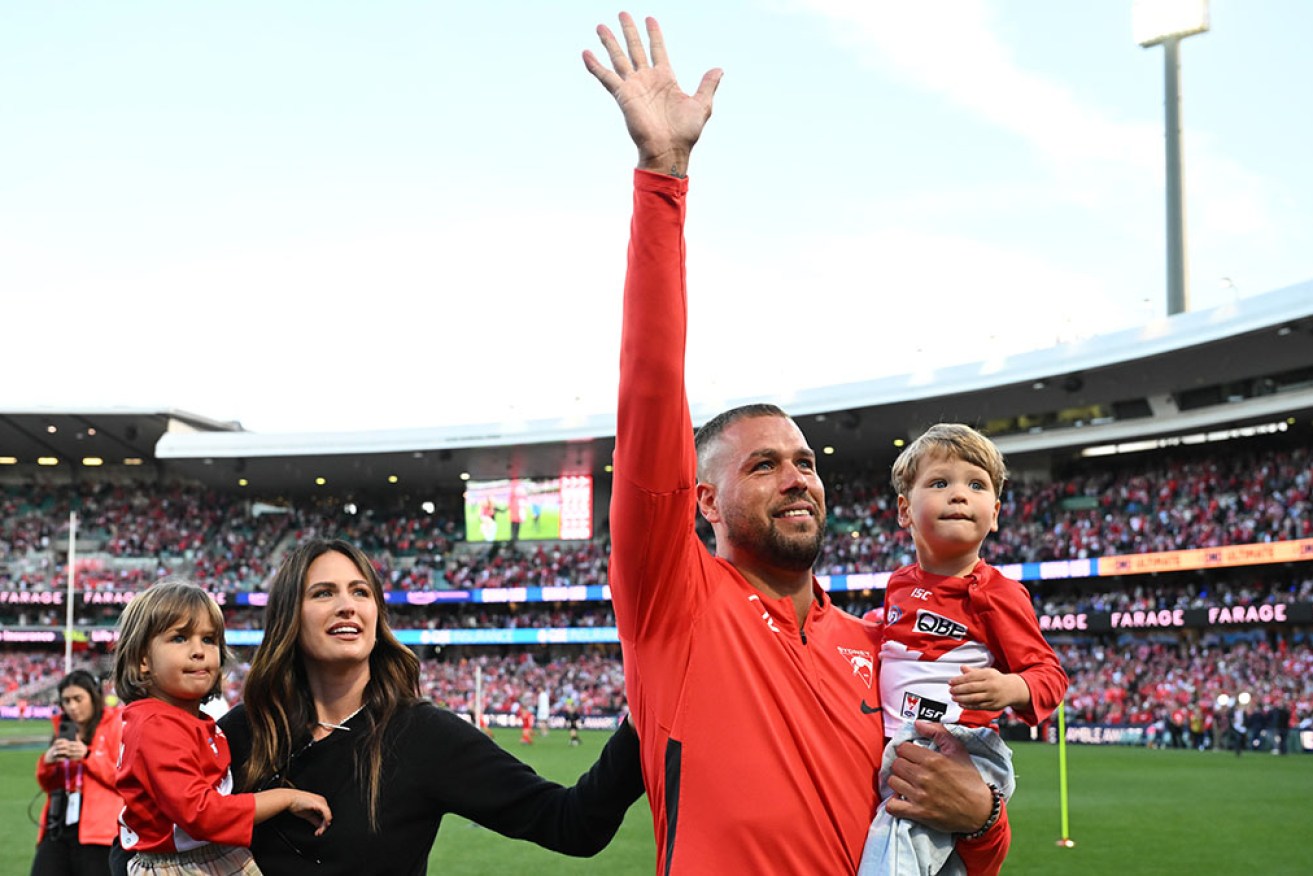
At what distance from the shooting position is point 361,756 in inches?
133

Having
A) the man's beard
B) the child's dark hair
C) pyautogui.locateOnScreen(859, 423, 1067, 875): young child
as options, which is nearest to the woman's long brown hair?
the child's dark hair

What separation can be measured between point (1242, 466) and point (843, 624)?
1621 inches

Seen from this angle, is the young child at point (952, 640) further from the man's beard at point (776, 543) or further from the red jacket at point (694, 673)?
the man's beard at point (776, 543)

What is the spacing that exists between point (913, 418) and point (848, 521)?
817 cm

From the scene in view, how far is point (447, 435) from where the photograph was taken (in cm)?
4881

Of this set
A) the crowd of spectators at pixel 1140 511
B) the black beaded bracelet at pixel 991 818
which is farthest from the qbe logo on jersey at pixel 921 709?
the crowd of spectators at pixel 1140 511

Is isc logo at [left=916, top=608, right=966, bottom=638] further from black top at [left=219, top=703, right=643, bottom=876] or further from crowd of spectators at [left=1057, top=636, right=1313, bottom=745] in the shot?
crowd of spectators at [left=1057, top=636, right=1313, bottom=745]

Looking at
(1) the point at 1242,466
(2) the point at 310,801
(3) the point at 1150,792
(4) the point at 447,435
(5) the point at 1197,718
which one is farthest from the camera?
(4) the point at 447,435

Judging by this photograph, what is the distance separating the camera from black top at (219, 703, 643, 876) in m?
3.30

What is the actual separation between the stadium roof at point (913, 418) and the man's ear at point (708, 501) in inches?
1262

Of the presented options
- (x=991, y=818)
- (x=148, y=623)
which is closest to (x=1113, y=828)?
(x=991, y=818)

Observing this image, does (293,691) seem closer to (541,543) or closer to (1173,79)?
(1173,79)

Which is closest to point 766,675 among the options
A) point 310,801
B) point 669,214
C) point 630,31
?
point 669,214

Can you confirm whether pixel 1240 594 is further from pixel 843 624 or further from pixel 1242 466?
pixel 843 624
